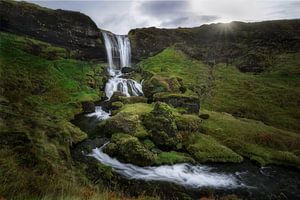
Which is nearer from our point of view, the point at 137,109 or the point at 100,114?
the point at 137,109

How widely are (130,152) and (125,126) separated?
5.53 m

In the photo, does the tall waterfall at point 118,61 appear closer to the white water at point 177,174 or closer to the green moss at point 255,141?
the green moss at point 255,141

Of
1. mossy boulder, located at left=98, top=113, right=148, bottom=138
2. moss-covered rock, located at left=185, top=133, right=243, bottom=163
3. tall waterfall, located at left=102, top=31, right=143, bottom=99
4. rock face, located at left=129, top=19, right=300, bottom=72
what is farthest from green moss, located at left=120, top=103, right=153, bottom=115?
rock face, located at left=129, top=19, right=300, bottom=72

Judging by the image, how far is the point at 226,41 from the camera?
95562mm

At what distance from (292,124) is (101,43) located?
5334cm

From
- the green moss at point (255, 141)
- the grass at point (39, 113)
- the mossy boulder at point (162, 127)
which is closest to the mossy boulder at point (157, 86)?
the grass at point (39, 113)

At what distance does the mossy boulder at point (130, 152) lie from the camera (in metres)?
25.4

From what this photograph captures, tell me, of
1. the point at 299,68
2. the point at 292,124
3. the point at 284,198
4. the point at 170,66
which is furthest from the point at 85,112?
the point at 299,68

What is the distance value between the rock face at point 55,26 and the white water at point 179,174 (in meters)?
53.0

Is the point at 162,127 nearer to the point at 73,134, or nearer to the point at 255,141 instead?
the point at 73,134

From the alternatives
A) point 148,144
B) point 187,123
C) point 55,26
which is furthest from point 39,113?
point 55,26

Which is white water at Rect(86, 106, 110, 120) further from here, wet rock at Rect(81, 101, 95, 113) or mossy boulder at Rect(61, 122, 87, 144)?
mossy boulder at Rect(61, 122, 87, 144)

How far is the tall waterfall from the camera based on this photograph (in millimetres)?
56812

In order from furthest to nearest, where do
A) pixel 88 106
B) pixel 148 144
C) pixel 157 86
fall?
pixel 157 86, pixel 88 106, pixel 148 144
